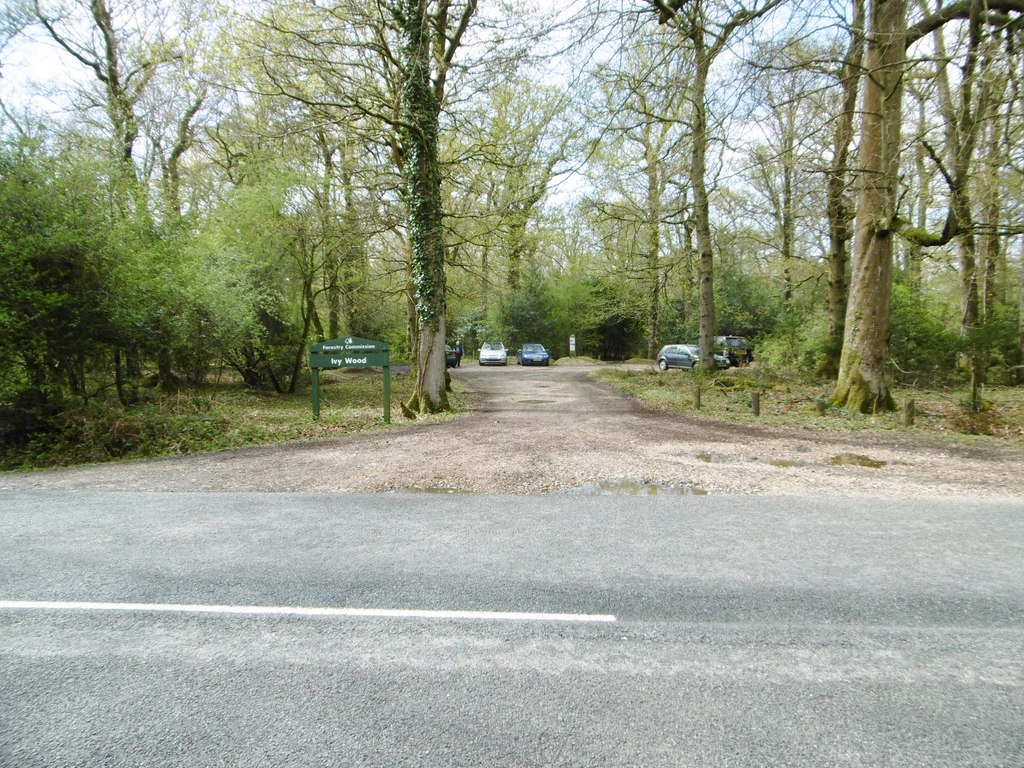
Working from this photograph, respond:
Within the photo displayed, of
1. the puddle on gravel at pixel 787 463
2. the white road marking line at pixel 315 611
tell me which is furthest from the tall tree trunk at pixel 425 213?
the white road marking line at pixel 315 611

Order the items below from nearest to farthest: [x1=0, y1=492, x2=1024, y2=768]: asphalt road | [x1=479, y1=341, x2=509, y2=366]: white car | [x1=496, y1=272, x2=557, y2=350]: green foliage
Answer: [x1=0, y1=492, x2=1024, y2=768]: asphalt road, [x1=479, y1=341, x2=509, y2=366]: white car, [x1=496, y1=272, x2=557, y2=350]: green foliage

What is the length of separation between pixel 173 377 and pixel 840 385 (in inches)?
698

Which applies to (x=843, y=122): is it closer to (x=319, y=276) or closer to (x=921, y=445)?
(x=921, y=445)

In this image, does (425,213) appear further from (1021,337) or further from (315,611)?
(1021,337)

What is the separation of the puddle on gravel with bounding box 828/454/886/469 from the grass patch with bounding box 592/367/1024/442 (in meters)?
2.73

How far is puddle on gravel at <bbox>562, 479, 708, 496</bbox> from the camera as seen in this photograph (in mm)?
6633

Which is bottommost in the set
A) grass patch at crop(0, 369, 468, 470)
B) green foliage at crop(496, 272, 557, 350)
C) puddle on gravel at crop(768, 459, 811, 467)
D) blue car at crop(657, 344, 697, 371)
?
puddle on gravel at crop(768, 459, 811, 467)

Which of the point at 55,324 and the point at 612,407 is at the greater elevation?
the point at 55,324

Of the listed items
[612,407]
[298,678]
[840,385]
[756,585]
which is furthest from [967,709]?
[612,407]

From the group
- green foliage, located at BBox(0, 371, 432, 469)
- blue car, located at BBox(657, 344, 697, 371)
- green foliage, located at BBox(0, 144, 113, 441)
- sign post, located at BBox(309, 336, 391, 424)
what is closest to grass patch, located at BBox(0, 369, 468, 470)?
green foliage, located at BBox(0, 371, 432, 469)

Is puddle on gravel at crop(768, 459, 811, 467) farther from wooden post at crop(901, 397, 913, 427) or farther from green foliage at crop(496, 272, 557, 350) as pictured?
green foliage at crop(496, 272, 557, 350)

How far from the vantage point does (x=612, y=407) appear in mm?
15820

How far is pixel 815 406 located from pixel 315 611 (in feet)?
42.3

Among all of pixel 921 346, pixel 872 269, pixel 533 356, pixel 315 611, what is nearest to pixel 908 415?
pixel 872 269
